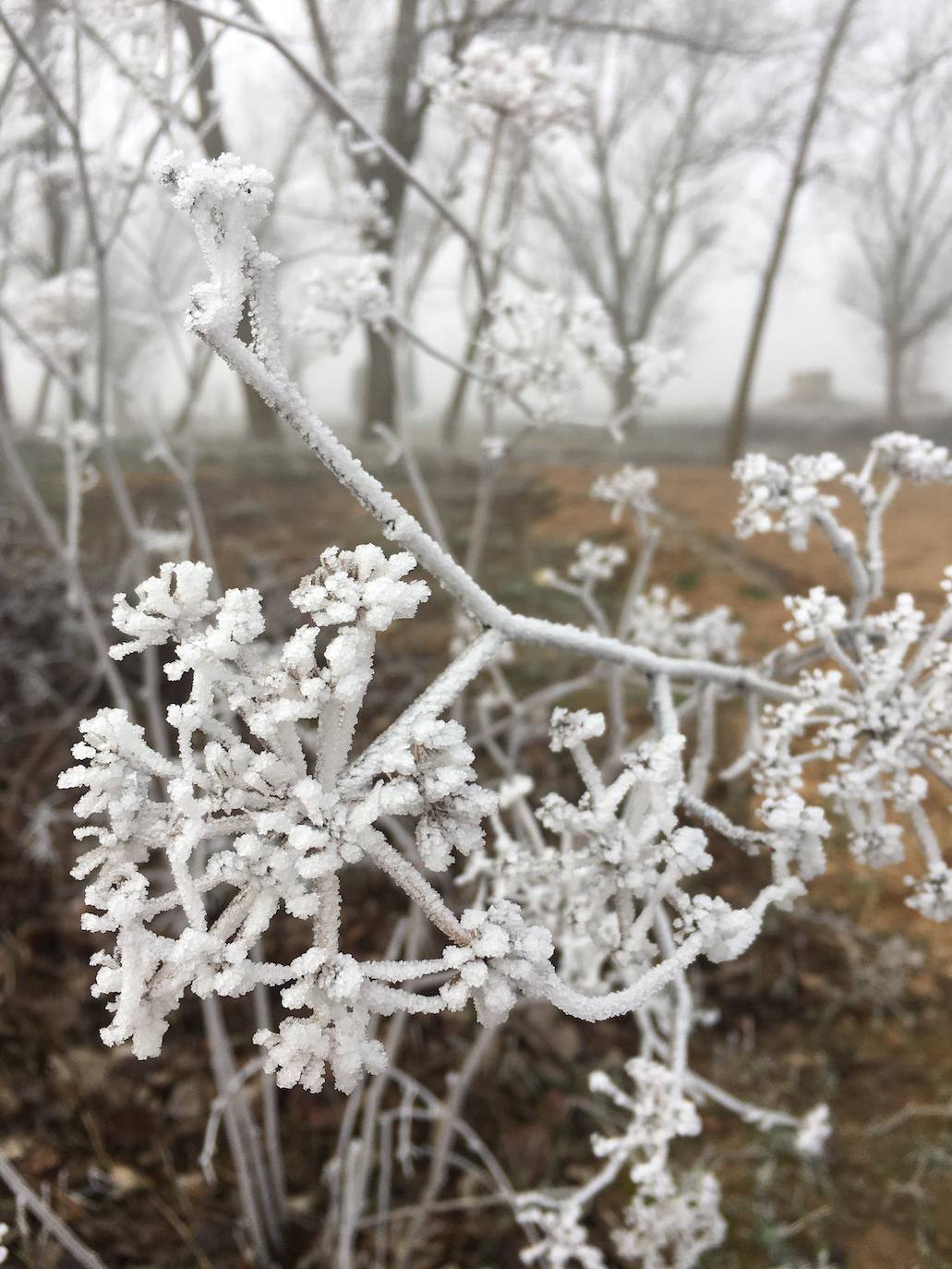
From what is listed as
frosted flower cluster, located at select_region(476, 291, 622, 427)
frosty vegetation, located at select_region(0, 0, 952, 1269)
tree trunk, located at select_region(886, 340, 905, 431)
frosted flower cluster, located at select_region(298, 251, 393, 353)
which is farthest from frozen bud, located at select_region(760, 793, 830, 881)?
tree trunk, located at select_region(886, 340, 905, 431)

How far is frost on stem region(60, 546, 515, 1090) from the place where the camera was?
643 mm

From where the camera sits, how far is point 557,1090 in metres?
2.54

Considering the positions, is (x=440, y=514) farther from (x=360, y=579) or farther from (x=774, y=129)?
(x=774, y=129)

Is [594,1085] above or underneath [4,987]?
above

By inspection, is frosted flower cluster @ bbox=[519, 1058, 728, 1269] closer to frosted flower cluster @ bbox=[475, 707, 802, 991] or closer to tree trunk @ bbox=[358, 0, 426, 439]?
frosted flower cluster @ bbox=[475, 707, 802, 991]

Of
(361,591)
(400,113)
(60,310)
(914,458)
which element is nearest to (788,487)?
(914,458)

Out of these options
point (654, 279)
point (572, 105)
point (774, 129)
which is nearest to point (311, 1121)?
point (572, 105)

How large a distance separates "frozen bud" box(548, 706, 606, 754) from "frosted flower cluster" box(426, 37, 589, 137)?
5.97 ft

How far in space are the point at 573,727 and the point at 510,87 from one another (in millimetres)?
1849

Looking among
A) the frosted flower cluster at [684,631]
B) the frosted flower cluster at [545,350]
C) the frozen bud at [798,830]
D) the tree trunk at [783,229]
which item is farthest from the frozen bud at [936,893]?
the tree trunk at [783,229]

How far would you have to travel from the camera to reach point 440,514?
5805 millimetres

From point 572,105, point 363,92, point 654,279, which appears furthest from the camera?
point 654,279

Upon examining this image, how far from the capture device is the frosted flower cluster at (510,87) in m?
2.12

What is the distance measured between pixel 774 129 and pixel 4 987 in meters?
11.4
